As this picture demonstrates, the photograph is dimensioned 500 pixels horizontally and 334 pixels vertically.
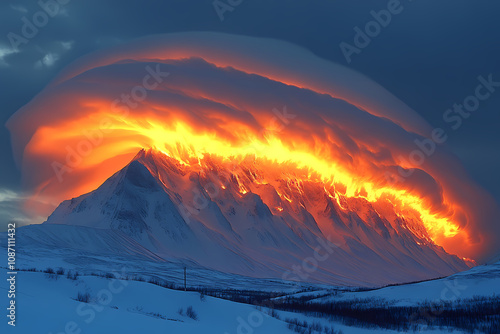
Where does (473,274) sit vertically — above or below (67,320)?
above

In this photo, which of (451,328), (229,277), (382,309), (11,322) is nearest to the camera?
(11,322)

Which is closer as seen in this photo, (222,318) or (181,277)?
(222,318)

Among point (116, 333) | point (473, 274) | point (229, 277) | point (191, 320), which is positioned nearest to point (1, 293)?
Result: point (116, 333)

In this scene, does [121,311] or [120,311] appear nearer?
[120,311]

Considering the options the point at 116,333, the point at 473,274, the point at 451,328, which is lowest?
the point at 116,333

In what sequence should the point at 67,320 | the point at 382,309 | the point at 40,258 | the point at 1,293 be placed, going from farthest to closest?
1. the point at 40,258
2. the point at 382,309
3. the point at 1,293
4. the point at 67,320

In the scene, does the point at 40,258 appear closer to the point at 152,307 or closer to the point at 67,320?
the point at 152,307
